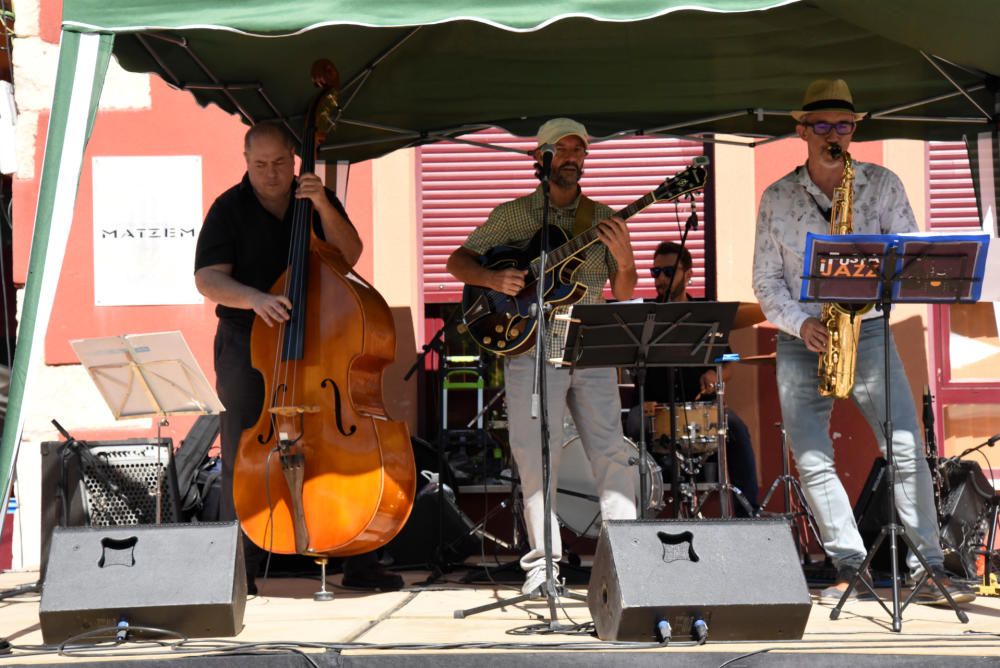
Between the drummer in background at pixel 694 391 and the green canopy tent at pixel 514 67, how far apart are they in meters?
0.72

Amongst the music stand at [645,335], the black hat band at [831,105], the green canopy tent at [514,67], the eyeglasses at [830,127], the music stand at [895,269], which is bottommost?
the music stand at [645,335]

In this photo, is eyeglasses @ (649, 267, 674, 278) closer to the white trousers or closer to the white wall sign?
the white trousers

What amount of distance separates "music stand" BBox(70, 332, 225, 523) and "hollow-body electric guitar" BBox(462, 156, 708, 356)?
1.16 meters

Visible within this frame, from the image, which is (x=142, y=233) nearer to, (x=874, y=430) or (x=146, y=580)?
(x=146, y=580)

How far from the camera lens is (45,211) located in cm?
403

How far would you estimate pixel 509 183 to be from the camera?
295 inches

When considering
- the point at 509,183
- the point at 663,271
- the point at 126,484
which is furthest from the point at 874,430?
the point at 126,484

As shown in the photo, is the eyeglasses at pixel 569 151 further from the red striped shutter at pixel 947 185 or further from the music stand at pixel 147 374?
the red striped shutter at pixel 947 185

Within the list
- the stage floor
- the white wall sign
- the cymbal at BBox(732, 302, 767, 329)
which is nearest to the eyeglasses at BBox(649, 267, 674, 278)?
the cymbal at BBox(732, 302, 767, 329)

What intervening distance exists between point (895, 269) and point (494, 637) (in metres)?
1.79

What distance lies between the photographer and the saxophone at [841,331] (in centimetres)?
472

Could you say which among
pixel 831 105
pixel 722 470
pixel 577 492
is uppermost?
pixel 831 105

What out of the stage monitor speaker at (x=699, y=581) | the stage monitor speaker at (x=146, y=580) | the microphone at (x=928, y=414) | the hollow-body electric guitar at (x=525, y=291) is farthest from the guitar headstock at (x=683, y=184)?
the microphone at (x=928, y=414)

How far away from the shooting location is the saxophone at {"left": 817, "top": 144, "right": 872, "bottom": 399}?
4.72 metres
